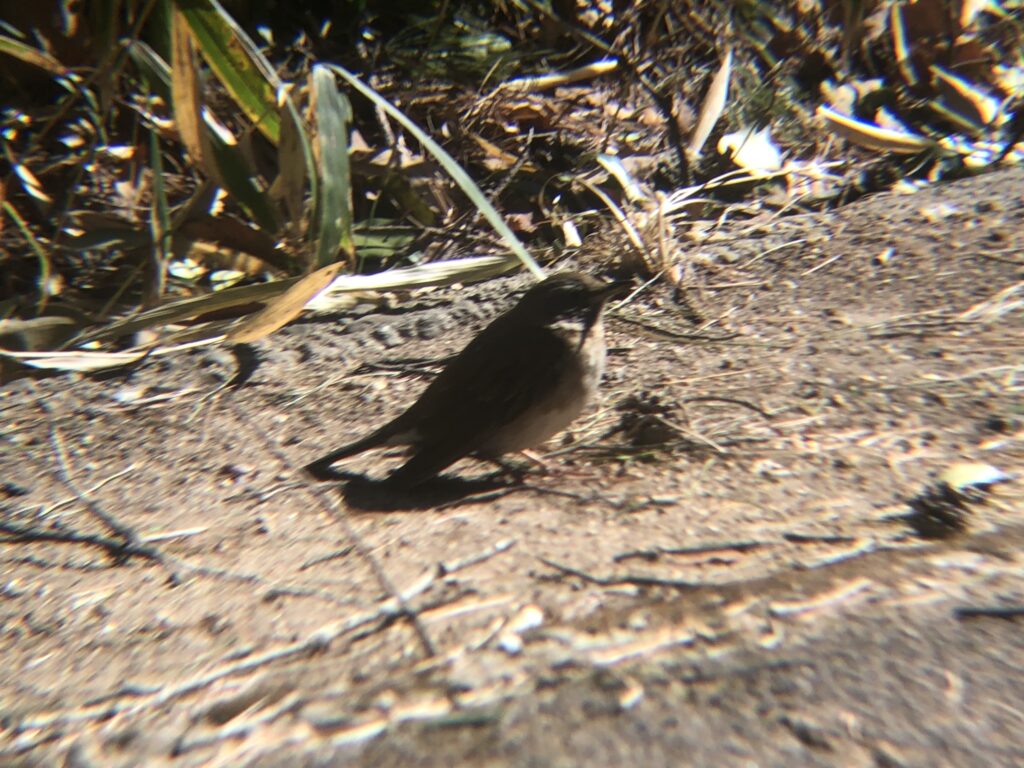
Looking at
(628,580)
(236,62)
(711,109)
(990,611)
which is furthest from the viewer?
(711,109)

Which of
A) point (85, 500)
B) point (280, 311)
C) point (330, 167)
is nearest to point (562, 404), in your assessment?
→ point (280, 311)

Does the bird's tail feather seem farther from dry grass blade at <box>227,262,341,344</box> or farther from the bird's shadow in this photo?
dry grass blade at <box>227,262,341,344</box>

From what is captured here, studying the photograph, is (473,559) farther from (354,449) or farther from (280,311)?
(280,311)

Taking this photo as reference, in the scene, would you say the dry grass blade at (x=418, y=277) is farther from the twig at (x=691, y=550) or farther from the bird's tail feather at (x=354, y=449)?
the twig at (x=691, y=550)

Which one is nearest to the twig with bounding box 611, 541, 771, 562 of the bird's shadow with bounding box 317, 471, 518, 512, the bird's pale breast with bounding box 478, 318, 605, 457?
the bird's shadow with bounding box 317, 471, 518, 512

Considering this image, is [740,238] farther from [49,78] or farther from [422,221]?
[49,78]

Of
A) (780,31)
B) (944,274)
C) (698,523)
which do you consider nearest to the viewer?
(698,523)

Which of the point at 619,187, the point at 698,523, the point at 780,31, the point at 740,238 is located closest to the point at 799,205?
the point at 740,238
